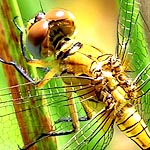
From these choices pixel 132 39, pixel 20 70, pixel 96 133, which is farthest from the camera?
pixel 132 39

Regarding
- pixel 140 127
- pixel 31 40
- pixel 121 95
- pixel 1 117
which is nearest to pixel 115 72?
pixel 121 95

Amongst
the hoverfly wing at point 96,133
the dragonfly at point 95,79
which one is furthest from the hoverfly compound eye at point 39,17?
the hoverfly wing at point 96,133

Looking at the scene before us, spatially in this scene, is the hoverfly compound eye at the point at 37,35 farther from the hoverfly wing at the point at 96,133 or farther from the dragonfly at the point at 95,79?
the hoverfly wing at the point at 96,133

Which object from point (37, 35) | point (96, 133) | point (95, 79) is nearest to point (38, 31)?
point (37, 35)

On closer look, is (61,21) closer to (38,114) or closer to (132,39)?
(132,39)

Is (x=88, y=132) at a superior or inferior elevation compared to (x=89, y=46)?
inferior

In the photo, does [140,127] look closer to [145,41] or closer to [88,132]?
[88,132]

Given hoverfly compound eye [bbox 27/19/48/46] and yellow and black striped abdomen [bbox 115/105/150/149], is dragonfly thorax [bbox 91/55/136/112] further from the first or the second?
hoverfly compound eye [bbox 27/19/48/46]

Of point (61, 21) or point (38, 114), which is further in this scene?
point (61, 21)
